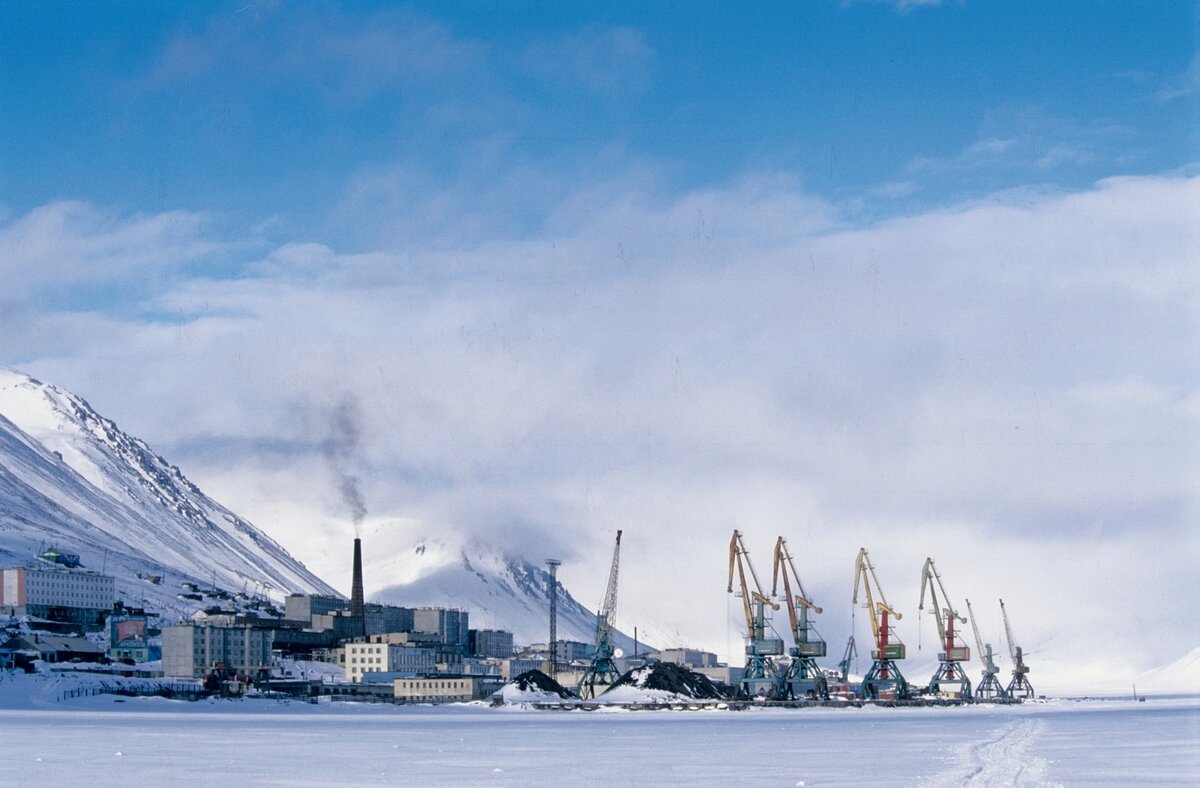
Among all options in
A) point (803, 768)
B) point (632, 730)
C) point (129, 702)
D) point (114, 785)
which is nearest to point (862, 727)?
point (632, 730)

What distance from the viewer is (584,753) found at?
7688cm

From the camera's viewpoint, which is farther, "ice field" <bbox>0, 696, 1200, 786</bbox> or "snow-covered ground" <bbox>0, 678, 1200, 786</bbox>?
"snow-covered ground" <bbox>0, 678, 1200, 786</bbox>

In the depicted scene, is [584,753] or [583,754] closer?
[583,754]

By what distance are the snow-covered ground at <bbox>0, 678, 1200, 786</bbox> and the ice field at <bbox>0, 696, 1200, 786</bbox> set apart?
10cm

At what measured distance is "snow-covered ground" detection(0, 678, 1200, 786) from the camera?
2251 inches

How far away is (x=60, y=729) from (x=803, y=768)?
182 ft

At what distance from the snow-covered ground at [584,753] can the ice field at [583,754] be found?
96 millimetres

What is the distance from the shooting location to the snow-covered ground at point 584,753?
5719cm

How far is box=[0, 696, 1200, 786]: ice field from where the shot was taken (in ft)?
187

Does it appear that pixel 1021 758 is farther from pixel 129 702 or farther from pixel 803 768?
pixel 129 702

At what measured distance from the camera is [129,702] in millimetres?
170500

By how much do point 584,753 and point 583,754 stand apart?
1081mm

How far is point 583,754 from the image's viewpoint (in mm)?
75812

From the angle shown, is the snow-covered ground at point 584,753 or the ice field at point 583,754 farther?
the snow-covered ground at point 584,753
